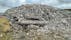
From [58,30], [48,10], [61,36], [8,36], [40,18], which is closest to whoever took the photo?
[8,36]

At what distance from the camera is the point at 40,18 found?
15453mm

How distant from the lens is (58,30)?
45.5 ft

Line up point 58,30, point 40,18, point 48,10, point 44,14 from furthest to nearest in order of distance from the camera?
1. point 48,10
2. point 44,14
3. point 40,18
4. point 58,30

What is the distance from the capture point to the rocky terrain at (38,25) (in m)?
12.7

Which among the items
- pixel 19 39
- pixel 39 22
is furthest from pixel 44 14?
pixel 19 39

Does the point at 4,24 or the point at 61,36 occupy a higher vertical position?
the point at 4,24

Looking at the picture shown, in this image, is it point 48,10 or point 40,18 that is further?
point 48,10

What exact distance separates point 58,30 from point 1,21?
129 inches

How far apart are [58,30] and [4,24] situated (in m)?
3.14

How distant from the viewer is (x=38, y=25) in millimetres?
14094

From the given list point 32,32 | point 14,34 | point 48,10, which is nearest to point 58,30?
point 32,32

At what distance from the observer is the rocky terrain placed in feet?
41.8

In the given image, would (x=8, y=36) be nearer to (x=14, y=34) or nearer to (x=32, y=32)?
(x=14, y=34)

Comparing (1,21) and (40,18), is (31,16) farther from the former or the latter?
(1,21)
